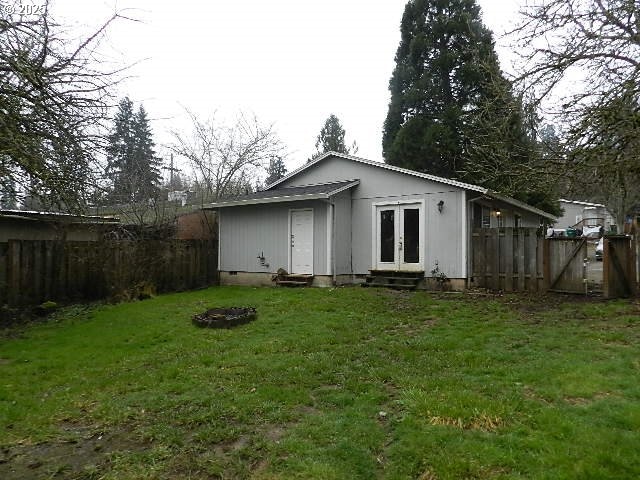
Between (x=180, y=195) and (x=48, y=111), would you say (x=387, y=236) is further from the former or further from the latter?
(x=180, y=195)

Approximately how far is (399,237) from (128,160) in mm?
9152

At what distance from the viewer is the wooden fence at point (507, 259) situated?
34.3 feet

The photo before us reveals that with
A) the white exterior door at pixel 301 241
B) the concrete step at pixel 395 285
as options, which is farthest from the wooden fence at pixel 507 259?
the white exterior door at pixel 301 241

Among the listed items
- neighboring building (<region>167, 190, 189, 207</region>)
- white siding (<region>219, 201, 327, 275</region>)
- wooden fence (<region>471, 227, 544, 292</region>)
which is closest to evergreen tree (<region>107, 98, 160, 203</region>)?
white siding (<region>219, 201, 327, 275</region>)

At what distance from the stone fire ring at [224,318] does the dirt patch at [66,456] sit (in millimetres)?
3707

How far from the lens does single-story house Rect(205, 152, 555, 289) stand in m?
11.4

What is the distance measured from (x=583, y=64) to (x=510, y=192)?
8.74ft

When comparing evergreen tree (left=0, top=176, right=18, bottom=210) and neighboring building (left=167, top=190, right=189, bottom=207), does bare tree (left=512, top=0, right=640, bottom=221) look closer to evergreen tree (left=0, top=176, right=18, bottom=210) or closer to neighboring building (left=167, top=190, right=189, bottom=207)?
evergreen tree (left=0, top=176, right=18, bottom=210)

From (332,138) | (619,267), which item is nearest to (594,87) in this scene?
(619,267)

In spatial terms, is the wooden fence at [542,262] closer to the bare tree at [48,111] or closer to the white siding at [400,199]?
the white siding at [400,199]

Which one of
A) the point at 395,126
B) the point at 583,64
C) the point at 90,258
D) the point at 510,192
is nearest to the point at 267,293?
the point at 90,258

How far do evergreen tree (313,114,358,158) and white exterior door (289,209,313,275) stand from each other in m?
19.1

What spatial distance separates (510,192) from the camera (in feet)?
30.6

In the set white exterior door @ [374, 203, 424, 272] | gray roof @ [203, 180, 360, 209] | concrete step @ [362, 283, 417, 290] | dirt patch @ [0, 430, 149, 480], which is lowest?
dirt patch @ [0, 430, 149, 480]
